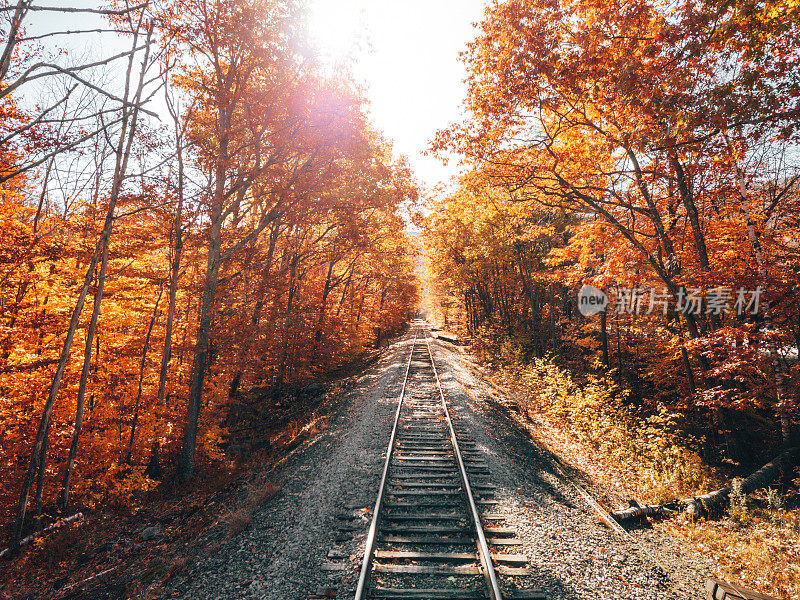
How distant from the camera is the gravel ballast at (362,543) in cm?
477

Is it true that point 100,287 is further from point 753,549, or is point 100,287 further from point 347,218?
point 753,549

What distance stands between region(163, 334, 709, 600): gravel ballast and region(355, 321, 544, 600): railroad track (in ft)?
0.83

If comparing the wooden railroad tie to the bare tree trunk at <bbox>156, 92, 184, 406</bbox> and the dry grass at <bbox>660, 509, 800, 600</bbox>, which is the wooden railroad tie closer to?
the dry grass at <bbox>660, 509, 800, 600</bbox>

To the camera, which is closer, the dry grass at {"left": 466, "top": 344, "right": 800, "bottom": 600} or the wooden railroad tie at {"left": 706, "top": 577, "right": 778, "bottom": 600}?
the wooden railroad tie at {"left": 706, "top": 577, "right": 778, "bottom": 600}

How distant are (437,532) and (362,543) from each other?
1177mm

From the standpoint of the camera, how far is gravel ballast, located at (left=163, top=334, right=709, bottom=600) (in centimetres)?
477

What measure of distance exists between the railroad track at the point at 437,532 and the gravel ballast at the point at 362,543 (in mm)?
254

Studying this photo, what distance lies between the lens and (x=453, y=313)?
54000mm

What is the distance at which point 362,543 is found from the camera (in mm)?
5410

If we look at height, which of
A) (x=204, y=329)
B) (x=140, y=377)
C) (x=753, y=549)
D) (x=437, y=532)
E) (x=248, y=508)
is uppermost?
(x=204, y=329)

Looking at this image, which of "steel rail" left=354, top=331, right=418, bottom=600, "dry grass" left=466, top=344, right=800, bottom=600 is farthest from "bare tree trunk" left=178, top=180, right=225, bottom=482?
"dry grass" left=466, top=344, right=800, bottom=600

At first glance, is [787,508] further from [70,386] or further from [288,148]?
[70,386]

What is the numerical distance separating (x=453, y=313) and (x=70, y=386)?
154ft

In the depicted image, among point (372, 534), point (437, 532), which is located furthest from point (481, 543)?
point (372, 534)
